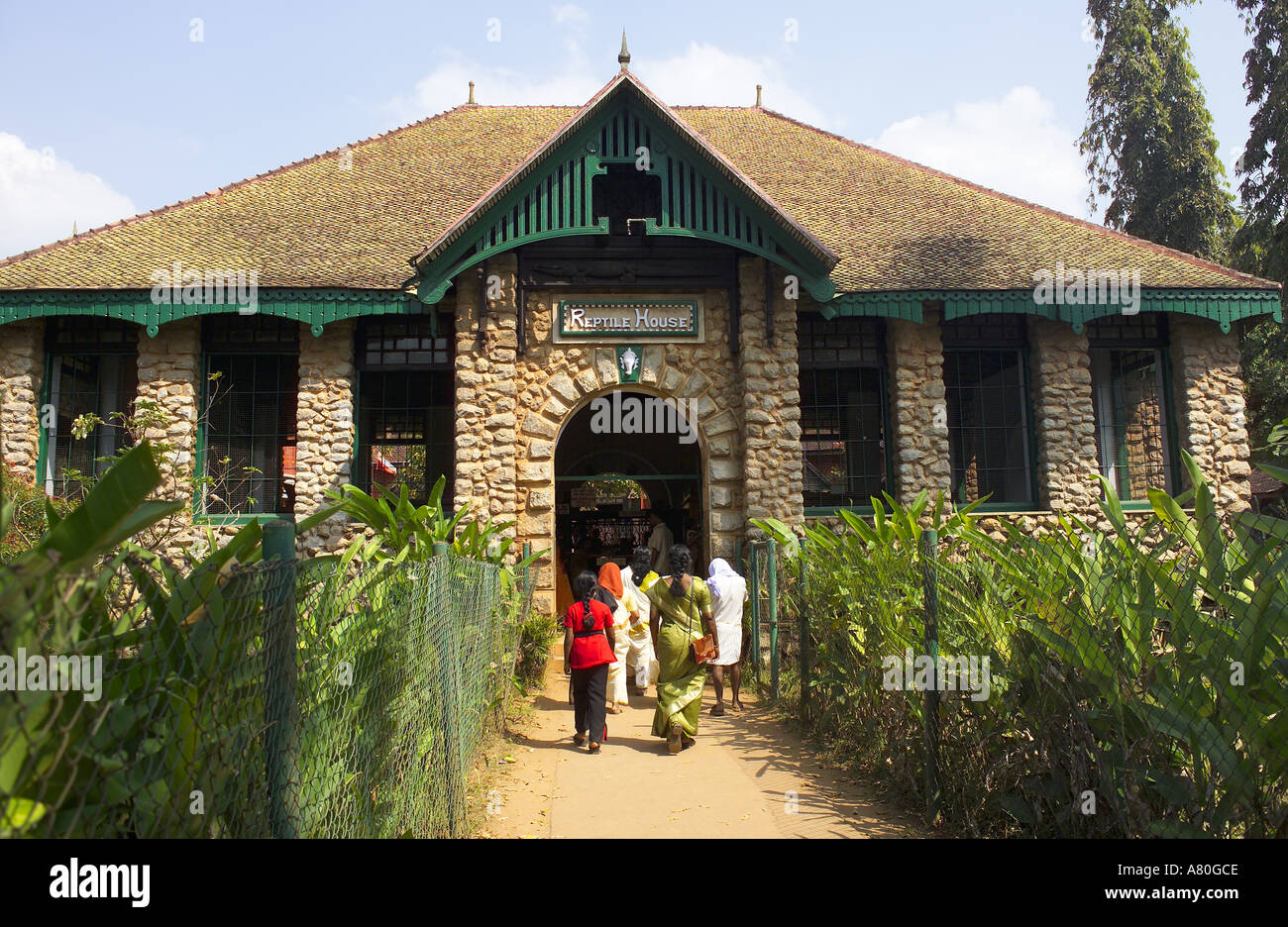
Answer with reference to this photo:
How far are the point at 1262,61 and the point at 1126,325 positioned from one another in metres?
→ 11.7

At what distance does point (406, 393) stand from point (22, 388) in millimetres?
5001

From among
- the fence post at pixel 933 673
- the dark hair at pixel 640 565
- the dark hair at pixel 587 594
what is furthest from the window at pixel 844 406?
the fence post at pixel 933 673

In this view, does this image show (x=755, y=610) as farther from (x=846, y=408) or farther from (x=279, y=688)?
(x=279, y=688)

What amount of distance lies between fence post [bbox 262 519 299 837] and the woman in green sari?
5.27 meters

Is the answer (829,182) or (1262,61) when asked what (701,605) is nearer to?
(829,182)

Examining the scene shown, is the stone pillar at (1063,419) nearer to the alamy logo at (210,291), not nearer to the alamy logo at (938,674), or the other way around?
the alamy logo at (938,674)

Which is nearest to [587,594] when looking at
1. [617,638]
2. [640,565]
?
[617,638]

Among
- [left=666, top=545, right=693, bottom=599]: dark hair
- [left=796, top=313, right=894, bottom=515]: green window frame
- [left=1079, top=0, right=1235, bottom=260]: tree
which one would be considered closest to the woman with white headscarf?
[left=666, top=545, right=693, bottom=599]: dark hair

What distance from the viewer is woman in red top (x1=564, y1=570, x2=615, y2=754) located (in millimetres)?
7512

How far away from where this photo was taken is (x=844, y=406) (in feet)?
43.4

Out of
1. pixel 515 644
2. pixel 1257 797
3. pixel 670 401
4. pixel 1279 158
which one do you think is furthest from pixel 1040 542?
pixel 1279 158

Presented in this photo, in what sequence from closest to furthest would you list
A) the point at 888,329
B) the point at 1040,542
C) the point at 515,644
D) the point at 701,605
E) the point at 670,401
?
the point at 1040,542 → the point at 701,605 → the point at 515,644 → the point at 670,401 → the point at 888,329

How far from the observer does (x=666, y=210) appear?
10.8 meters

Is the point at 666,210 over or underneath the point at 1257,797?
over
